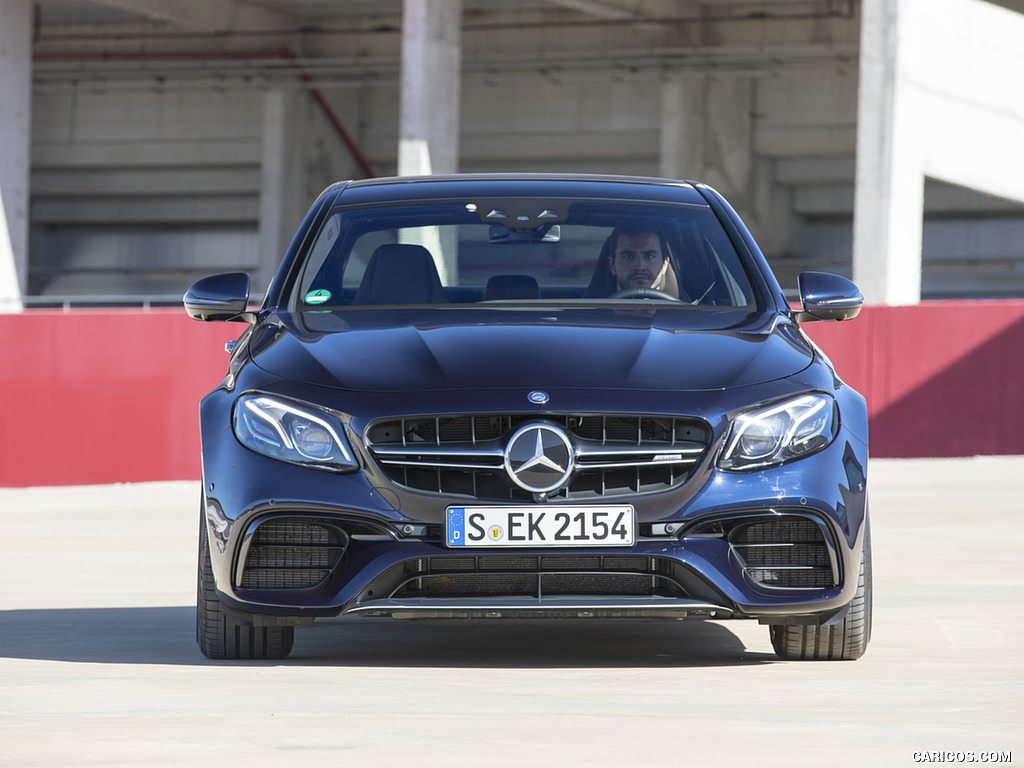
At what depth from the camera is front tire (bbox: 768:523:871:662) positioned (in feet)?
16.5

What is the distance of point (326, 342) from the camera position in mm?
5066

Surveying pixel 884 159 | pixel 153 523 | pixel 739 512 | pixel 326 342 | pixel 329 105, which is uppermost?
pixel 329 105

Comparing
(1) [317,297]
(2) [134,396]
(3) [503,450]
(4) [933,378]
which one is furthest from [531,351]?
(4) [933,378]

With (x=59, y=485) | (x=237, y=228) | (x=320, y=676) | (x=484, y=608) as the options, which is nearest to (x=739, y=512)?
(x=484, y=608)

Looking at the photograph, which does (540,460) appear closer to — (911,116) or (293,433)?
(293,433)

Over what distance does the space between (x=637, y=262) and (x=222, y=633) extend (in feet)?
5.70

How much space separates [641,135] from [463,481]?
3489 cm

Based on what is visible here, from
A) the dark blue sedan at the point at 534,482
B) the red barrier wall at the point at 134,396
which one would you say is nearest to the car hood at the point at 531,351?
the dark blue sedan at the point at 534,482

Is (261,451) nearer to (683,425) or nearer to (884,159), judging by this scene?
(683,425)

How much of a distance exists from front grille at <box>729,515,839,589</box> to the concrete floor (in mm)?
264

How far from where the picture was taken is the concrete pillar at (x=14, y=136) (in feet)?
91.4

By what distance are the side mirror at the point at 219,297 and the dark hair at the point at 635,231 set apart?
1.15 metres

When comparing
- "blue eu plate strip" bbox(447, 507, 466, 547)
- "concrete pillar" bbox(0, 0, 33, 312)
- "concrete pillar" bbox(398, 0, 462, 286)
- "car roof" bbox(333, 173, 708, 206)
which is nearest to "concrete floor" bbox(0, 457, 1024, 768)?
"blue eu plate strip" bbox(447, 507, 466, 547)

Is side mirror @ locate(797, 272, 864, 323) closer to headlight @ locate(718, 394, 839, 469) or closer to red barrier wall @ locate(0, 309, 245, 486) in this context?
headlight @ locate(718, 394, 839, 469)
